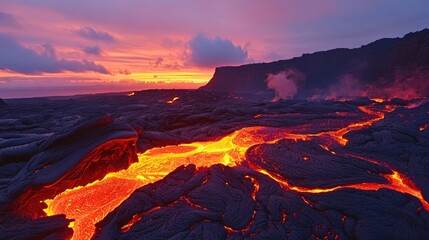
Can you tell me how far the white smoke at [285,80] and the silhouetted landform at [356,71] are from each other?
1.14 metres

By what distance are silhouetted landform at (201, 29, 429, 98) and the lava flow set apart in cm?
3824

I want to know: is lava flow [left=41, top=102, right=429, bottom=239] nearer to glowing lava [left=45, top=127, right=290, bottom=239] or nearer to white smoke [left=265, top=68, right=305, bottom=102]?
glowing lava [left=45, top=127, right=290, bottom=239]

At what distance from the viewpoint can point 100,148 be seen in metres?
8.52

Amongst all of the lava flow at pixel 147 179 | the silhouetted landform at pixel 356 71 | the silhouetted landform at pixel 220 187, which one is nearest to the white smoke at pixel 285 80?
the silhouetted landform at pixel 356 71

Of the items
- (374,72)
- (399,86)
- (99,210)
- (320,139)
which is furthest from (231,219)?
(374,72)

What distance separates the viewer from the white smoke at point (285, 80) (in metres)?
69.0

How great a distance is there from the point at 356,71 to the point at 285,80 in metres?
19.2

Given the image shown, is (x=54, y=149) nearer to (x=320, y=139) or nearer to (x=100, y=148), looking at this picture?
(x=100, y=148)

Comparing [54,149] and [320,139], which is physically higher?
[54,149]

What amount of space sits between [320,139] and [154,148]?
8149 mm

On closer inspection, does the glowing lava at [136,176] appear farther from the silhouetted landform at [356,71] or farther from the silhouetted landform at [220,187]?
the silhouetted landform at [356,71]

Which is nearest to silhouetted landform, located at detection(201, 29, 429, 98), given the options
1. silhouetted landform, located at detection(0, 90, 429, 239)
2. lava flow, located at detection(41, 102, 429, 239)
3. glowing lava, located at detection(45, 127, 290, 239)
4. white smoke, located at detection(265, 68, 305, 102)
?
white smoke, located at detection(265, 68, 305, 102)

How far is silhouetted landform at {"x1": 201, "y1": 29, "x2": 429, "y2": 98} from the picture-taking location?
41.3 metres

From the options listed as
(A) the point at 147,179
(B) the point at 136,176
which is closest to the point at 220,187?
(A) the point at 147,179
